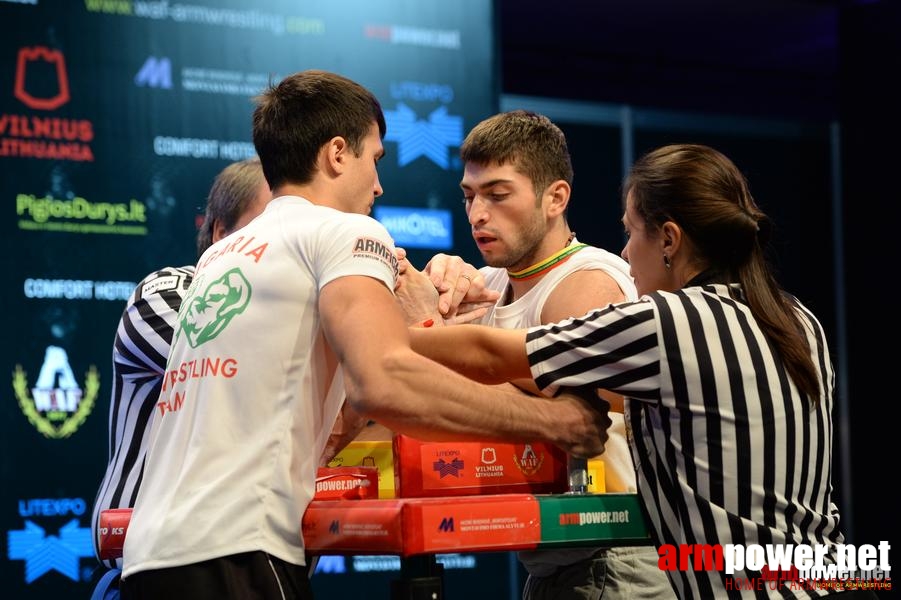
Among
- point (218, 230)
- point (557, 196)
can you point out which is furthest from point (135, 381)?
point (557, 196)

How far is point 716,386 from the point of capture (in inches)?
73.6

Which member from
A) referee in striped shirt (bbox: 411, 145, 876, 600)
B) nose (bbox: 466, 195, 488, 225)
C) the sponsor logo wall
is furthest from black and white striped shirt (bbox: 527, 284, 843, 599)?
the sponsor logo wall

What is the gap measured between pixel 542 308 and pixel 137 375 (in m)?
1.01

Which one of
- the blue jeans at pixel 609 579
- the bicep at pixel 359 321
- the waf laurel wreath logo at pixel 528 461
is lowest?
the blue jeans at pixel 609 579

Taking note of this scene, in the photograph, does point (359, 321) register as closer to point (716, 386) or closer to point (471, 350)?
point (471, 350)

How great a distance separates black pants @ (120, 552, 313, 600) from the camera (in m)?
1.76

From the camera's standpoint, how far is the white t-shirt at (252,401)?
1.78 metres

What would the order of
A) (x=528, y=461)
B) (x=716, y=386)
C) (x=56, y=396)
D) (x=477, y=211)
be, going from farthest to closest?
(x=56, y=396), (x=477, y=211), (x=528, y=461), (x=716, y=386)

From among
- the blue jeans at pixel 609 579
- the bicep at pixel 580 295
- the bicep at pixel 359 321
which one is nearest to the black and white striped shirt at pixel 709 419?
the bicep at pixel 359 321

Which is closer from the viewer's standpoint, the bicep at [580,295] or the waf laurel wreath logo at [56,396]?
the bicep at [580,295]

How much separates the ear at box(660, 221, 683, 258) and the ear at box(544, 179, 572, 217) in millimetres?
837

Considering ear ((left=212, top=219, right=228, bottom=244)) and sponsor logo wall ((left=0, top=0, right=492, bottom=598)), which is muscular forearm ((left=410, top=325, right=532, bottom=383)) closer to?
ear ((left=212, top=219, right=228, bottom=244))

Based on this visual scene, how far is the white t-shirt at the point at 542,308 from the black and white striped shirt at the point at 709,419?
526 millimetres

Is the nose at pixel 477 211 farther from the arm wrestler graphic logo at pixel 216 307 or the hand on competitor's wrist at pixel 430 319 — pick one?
the arm wrestler graphic logo at pixel 216 307
